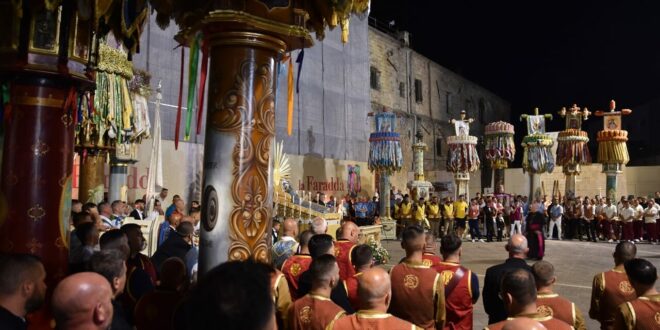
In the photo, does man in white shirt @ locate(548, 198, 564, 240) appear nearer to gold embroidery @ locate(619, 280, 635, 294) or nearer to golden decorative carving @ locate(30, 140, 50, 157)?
gold embroidery @ locate(619, 280, 635, 294)

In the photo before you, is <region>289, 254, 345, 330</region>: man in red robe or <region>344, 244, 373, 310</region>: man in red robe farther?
<region>344, 244, 373, 310</region>: man in red robe

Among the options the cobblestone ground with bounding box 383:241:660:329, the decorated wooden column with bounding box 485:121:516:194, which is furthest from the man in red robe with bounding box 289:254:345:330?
the decorated wooden column with bounding box 485:121:516:194

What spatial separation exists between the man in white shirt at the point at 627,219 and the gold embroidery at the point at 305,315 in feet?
65.1

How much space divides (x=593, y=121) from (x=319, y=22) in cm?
4600

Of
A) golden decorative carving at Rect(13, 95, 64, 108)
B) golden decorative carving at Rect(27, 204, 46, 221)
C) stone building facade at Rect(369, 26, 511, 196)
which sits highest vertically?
stone building facade at Rect(369, 26, 511, 196)

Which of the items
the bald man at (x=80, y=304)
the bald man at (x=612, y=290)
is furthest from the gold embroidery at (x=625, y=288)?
the bald man at (x=80, y=304)

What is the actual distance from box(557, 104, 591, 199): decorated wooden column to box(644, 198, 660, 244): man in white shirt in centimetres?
419

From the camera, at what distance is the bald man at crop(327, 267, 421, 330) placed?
308 cm

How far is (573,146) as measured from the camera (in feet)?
79.9

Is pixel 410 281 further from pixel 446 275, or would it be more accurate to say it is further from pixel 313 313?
pixel 313 313

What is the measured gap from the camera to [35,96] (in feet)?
13.4

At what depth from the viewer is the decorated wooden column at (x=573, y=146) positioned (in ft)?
79.9

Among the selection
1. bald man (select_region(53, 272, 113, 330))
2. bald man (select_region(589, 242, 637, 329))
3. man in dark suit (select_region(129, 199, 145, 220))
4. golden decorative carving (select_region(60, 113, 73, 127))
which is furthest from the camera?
man in dark suit (select_region(129, 199, 145, 220))

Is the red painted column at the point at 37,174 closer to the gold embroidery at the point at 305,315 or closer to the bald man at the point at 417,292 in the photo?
the gold embroidery at the point at 305,315
